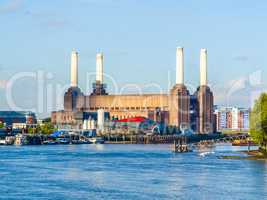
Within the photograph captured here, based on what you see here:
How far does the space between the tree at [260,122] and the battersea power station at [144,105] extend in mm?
86277

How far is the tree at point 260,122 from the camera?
75.8 metres

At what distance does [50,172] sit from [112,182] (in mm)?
8965

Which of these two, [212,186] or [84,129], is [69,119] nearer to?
[84,129]

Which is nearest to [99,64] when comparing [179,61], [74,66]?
[74,66]

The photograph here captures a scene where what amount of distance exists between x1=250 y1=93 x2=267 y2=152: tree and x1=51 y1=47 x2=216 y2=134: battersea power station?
86.3 meters

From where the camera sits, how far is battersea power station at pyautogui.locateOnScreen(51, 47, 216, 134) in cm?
17312

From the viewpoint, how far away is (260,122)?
7581 centimetres

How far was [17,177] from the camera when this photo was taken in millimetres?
54188

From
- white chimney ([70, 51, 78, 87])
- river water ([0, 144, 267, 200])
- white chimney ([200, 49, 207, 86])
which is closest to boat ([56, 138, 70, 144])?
white chimney ([70, 51, 78, 87])

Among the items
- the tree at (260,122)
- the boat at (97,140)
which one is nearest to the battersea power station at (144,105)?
the boat at (97,140)

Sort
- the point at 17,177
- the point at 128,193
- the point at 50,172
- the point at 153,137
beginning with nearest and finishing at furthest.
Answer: the point at 128,193 < the point at 17,177 < the point at 50,172 < the point at 153,137

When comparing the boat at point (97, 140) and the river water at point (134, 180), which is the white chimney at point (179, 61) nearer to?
the boat at point (97, 140)

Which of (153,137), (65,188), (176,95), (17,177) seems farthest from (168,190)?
(176,95)

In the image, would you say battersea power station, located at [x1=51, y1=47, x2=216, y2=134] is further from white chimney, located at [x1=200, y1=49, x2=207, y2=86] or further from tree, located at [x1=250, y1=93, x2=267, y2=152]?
tree, located at [x1=250, y1=93, x2=267, y2=152]
